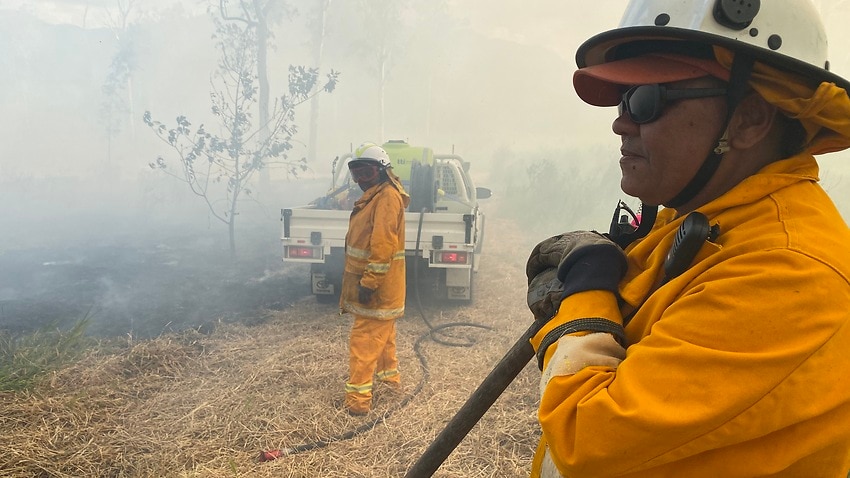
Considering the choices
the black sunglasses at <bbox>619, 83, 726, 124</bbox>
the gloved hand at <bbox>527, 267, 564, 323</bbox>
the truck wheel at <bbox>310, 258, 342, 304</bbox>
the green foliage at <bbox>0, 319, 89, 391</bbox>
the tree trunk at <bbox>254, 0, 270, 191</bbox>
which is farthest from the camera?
the tree trunk at <bbox>254, 0, 270, 191</bbox>

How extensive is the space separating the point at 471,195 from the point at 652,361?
22.7ft

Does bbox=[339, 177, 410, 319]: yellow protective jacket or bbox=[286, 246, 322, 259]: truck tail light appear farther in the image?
bbox=[286, 246, 322, 259]: truck tail light

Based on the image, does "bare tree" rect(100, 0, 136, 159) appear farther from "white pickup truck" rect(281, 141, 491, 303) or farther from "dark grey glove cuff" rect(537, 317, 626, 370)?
"dark grey glove cuff" rect(537, 317, 626, 370)

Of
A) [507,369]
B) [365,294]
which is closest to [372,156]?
[365,294]

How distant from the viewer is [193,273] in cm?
813

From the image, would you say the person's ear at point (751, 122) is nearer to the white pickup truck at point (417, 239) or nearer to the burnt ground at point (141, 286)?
the white pickup truck at point (417, 239)

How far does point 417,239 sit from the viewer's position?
569 centimetres

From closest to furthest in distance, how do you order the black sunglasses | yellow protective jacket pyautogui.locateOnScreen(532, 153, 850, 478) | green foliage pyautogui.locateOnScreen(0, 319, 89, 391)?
yellow protective jacket pyautogui.locateOnScreen(532, 153, 850, 478)
the black sunglasses
green foliage pyautogui.locateOnScreen(0, 319, 89, 391)

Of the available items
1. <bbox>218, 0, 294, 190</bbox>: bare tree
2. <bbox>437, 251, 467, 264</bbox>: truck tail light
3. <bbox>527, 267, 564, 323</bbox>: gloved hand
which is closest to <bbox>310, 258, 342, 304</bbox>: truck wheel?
<bbox>437, 251, 467, 264</bbox>: truck tail light

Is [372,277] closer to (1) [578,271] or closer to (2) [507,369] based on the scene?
(2) [507,369]

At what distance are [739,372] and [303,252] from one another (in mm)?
5498

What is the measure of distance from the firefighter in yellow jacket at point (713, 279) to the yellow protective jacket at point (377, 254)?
2.84m

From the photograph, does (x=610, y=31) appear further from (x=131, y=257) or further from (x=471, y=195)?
(x=131, y=257)

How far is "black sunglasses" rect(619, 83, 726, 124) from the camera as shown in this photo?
1.02m
